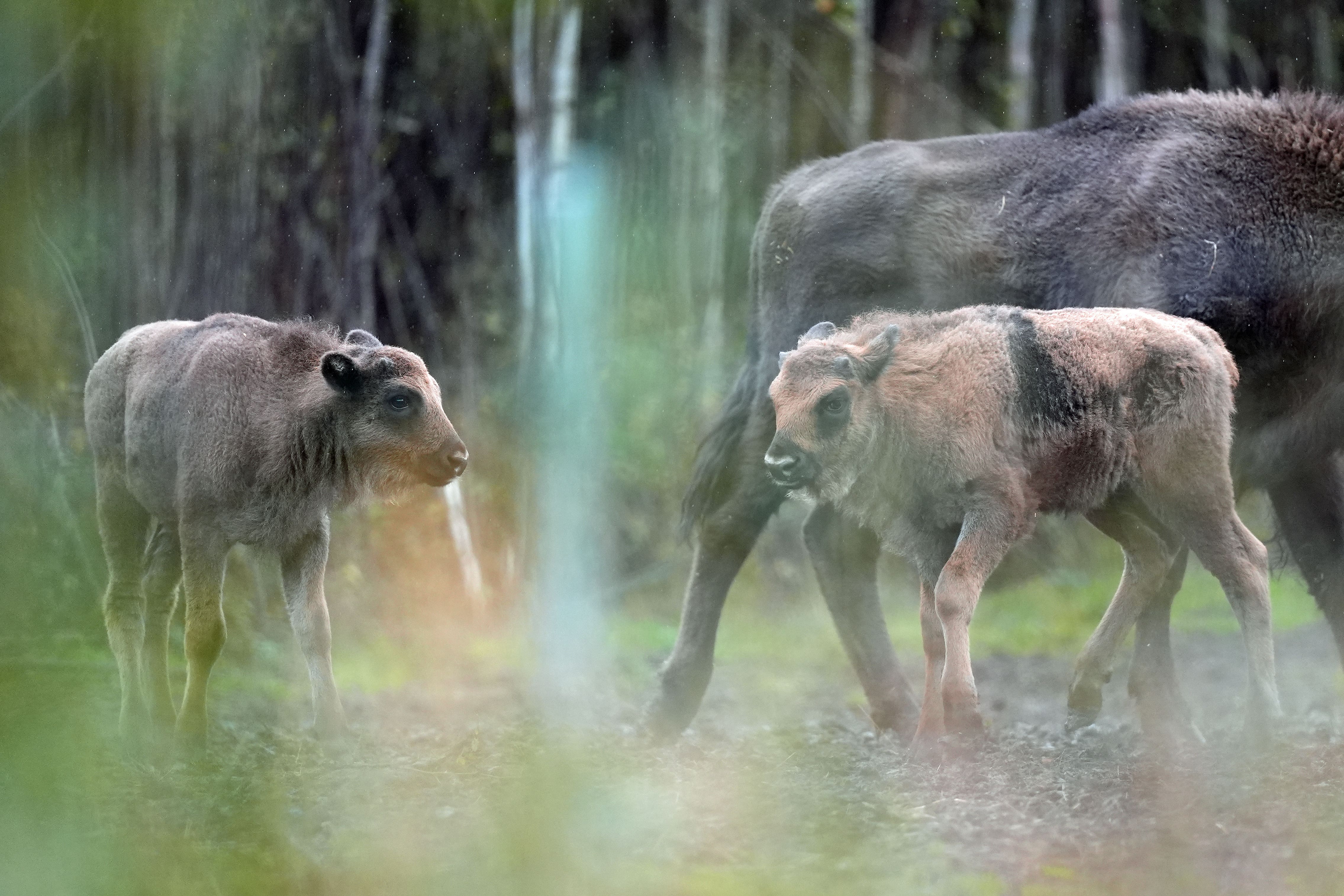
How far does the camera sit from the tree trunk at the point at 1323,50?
986cm

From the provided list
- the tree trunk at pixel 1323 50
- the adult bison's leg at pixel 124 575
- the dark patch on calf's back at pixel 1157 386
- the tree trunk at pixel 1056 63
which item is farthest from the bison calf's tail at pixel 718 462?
the tree trunk at pixel 1323 50

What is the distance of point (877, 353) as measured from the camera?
4.53 meters

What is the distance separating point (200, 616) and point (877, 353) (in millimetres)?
2531

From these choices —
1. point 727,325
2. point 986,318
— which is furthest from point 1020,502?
point 727,325

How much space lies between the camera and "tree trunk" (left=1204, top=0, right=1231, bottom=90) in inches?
392

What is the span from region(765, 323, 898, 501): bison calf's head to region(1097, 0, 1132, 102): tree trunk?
630 centimetres

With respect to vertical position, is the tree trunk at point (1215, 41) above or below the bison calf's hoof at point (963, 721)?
above

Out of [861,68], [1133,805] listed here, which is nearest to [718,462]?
[1133,805]

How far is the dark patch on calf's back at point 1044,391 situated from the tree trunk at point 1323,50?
661cm

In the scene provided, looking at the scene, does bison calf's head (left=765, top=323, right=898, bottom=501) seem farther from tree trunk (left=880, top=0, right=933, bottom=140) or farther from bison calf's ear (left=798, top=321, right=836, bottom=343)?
tree trunk (left=880, top=0, right=933, bottom=140)

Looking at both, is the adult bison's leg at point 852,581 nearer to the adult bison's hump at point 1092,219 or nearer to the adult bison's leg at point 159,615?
the adult bison's hump at point 1092,219

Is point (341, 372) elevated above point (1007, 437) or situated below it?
above

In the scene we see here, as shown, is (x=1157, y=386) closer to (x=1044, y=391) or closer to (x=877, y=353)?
(x=1044, y=391)

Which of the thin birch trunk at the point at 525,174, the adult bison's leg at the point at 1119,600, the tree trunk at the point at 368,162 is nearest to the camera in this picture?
the adult bison's leg at the point at 1119,600
